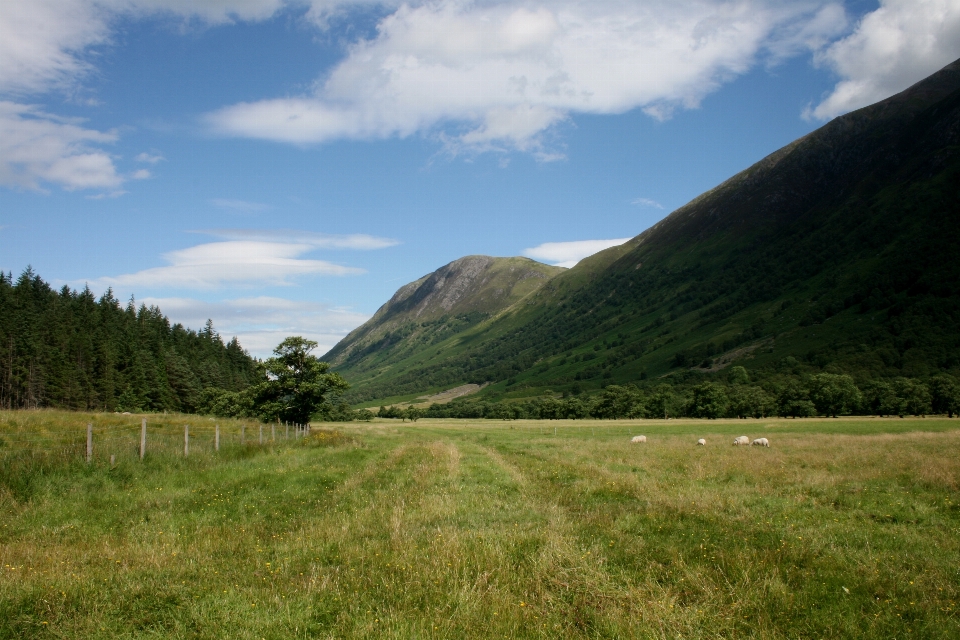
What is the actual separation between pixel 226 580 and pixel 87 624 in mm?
2206

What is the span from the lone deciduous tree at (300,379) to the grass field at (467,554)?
42.2 meters

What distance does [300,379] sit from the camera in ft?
210

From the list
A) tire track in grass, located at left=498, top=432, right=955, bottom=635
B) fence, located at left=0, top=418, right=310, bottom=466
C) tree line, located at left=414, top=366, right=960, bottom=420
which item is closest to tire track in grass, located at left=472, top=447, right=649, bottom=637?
tire track in grass, located at left=498, top=432, right=955, bottom=635

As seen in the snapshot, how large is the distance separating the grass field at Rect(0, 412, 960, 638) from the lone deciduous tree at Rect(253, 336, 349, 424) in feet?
139

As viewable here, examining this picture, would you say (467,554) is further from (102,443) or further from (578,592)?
(102,443)

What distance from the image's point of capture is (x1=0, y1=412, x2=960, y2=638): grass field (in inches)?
310

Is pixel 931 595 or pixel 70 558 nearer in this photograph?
pixel 931 595

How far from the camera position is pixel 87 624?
7.61 m

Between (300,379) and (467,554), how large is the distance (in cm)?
5769

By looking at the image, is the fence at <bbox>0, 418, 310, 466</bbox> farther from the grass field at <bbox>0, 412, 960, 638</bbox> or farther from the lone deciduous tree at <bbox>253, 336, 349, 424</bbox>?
the lone deciduous tree at <bbox>253, 336, 349, 424</bbox>

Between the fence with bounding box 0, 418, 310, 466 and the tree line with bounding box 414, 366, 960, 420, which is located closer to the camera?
the fence with bounding box 0, 418, 310, 466

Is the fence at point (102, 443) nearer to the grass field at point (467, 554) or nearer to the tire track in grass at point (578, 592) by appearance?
the grass field at point (467, 554)

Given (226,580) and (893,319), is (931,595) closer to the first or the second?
(226,580)

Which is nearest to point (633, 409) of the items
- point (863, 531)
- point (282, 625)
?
point (863, 531)
